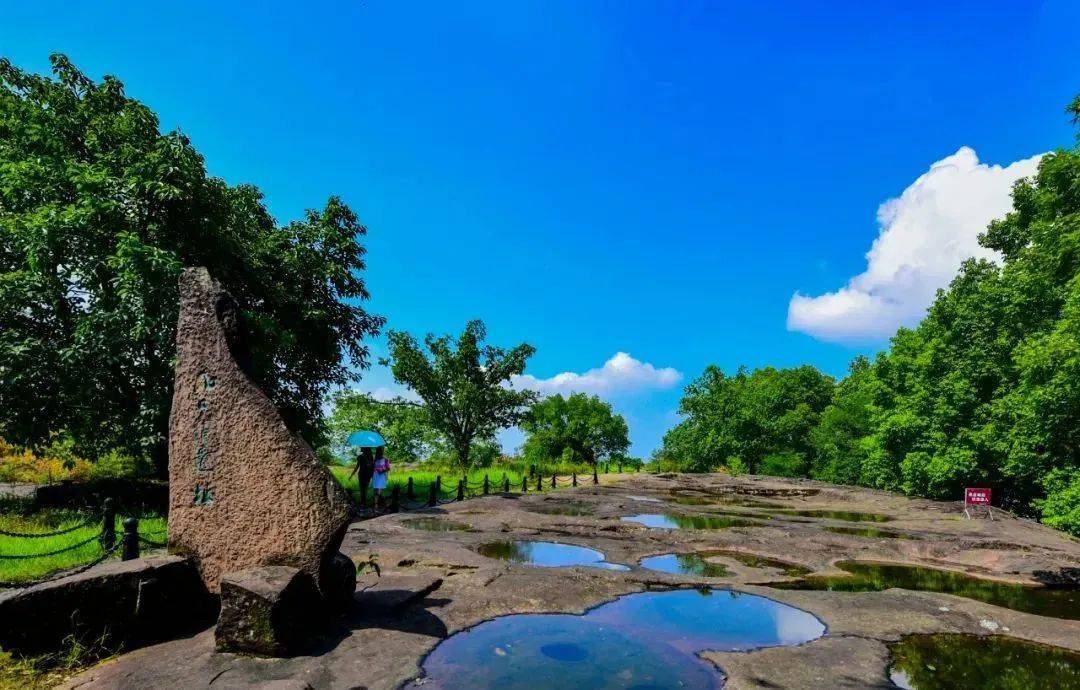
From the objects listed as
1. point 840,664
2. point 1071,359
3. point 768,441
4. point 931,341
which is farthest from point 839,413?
point 840,664

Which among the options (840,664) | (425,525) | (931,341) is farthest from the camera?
(931,341)

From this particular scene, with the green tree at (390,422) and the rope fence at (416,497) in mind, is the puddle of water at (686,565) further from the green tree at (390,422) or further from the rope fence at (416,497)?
the green tree at (390,422)

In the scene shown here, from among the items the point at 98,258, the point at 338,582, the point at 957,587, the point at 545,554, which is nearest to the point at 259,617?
the point at 338,582

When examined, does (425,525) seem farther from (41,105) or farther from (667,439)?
(667,439)

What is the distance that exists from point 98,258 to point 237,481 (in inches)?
384

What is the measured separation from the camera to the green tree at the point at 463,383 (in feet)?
105

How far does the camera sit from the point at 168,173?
1297 cm

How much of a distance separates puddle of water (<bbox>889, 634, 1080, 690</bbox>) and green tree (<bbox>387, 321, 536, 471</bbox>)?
87.5 ft

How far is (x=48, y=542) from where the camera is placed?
1004 cm

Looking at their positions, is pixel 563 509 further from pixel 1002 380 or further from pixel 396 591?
pixel 1002 380

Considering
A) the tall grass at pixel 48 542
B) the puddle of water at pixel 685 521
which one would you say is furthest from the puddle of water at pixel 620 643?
the puddle of water at pixel 685 521

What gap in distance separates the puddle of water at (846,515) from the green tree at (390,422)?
20000 mm

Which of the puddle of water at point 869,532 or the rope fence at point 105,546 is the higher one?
the rope fence at point 105,546

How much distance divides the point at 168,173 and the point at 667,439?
67466 mm
